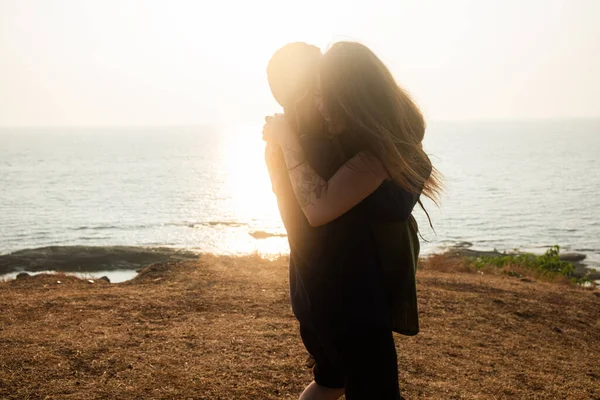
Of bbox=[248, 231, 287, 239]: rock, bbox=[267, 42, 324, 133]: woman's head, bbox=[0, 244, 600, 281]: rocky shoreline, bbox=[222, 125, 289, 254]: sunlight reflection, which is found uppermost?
bbox=[267, 42, 324, 133]: woman's head

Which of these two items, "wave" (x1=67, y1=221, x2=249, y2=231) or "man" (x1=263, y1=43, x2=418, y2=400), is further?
"wave" (x1=67, y1=221, x2=249, y2=231)

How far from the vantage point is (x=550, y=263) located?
17953 mm

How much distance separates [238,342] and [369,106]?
187 inches

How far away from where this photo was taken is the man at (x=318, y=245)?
2523 millimetres

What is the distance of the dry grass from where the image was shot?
5605mm

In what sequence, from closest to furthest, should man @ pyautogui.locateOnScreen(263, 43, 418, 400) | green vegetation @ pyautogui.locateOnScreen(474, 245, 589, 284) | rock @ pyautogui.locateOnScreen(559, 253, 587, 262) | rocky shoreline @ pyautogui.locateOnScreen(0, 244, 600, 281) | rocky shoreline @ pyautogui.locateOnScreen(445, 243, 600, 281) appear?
1. man @ pyautogui.locateOnScreen(263, 43, 418, 400)
2. green vegetation @ pyautogui.locateOnScreen(474, 245, 589, 284)
3. rocky shoreline @ pyautogui.locateOnScreen(0, 244, 600, 281)
4. rocky shoreline @ pyautogui.locateOnScreen(445, 243, 600, 281)
5. rock @ pyautogui.locateOnScreen(559, 253, 587, 262)

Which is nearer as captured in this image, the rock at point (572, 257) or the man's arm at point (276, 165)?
the man's arm at point (276, 165)

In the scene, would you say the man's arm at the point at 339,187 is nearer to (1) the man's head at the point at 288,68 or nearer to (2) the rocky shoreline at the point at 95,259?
(1) the man's head at the point at 288,68

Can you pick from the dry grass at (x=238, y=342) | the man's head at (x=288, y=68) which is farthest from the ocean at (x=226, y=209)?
the man's head at (x=288, y=68)

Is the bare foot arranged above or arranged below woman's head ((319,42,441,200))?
below

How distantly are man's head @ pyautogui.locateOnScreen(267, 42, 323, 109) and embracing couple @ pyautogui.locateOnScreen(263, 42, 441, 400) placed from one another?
0.92ft

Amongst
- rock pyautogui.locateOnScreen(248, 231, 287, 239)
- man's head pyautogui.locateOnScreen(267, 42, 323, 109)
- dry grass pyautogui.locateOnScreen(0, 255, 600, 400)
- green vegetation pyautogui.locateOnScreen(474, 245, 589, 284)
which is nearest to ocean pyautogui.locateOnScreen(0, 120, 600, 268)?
rock pyautogui.locateOnScreen(248, 231, 287, 239)

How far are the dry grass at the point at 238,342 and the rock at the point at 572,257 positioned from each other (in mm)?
19644

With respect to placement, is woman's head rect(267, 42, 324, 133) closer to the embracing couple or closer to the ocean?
the embracing couple
